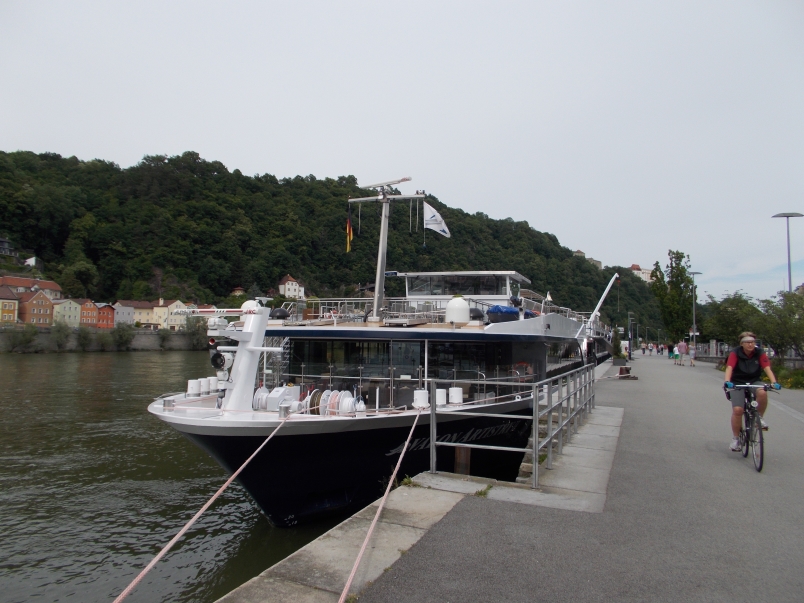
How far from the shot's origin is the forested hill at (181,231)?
104 m

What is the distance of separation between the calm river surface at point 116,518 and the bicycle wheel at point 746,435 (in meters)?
5.92

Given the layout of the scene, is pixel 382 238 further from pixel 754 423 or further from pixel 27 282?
pixel 27 282

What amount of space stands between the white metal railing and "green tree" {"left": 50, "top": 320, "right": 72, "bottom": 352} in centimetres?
6429

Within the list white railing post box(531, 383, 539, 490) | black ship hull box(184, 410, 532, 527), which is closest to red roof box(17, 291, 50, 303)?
black ship hull box(184, 410, 532, 527)

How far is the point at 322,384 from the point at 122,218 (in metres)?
125

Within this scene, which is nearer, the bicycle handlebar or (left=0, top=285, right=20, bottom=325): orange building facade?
the bicycle handlebar

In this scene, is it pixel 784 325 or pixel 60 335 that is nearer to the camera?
pixel 784 325

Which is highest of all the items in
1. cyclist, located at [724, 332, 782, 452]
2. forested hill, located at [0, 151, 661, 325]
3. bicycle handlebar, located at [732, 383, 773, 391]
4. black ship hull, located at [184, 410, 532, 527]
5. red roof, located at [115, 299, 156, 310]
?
forested hill, located at [0, 151, 661, 325]

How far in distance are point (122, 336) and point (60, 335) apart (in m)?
6.74

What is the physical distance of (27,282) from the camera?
308 feet

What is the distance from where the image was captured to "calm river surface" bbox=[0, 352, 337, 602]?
7.56 meters

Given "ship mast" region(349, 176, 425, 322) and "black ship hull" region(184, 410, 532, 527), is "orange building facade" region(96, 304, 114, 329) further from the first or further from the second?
"black ship hull" region(184, 410, 532, 527)

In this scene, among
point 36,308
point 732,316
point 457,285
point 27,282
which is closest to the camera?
point 457,285

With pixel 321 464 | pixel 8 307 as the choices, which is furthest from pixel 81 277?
pixel 321 464
